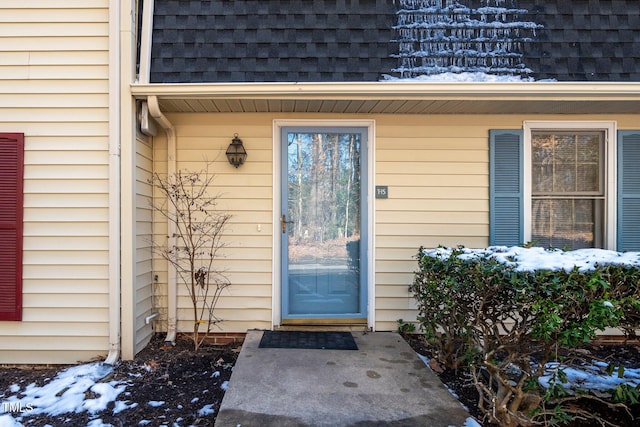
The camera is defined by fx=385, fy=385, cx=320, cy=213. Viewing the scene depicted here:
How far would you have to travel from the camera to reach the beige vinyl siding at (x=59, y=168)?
10.9 feet

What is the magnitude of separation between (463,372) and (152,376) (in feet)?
8.15

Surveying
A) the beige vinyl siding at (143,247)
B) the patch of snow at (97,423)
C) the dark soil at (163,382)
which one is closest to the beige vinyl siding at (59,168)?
the beige vinyl siding at (143,247)

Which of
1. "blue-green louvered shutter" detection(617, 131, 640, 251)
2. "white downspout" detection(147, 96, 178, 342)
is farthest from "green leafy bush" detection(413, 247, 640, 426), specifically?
"white downspout" detection(147, 96, 178, 342)

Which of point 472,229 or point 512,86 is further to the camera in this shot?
point 472,229

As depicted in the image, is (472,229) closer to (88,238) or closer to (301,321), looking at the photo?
(301,321)

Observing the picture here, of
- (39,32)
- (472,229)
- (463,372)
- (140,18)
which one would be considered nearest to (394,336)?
(463,372)

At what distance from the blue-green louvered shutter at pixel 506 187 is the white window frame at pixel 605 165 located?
6cm

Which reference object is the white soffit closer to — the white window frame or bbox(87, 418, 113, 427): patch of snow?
the white window frame

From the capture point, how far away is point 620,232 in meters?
3.80

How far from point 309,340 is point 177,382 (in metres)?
1.17

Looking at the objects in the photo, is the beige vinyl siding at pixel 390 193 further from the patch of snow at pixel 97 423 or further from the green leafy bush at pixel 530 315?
the patch of snow at pixel 97 423

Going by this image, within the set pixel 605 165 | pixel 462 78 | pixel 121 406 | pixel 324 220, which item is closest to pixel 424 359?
pixel 324 220

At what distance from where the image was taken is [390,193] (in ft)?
12.7

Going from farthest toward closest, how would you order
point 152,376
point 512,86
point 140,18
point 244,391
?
point 140,18 < point 512,86 < point 152,376 < point 244,391
